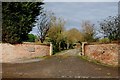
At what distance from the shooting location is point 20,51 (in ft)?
71.6

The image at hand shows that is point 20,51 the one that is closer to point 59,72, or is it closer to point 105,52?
point 105,52

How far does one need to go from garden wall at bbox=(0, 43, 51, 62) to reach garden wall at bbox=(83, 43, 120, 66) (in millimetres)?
4794

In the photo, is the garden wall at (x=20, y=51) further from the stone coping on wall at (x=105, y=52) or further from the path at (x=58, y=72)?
the path at (x=58, y=72)

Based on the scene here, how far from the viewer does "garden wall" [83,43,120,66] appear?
17.1 metres

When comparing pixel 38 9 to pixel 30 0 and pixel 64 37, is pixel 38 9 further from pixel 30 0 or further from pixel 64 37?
pixel 64 37

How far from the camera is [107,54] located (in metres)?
17.7

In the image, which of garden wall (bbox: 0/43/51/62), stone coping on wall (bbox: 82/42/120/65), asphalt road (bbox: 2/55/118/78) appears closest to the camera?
asphalt road (bbox: 2/55/118/78)

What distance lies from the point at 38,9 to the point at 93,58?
31.0ft

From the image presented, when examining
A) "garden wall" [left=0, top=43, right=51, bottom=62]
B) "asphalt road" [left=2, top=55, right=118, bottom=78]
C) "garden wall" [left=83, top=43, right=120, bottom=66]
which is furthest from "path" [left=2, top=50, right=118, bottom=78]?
"garden wall" [left=0, top=43, right=51, bottom=62]

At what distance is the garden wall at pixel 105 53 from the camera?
17.1 meters

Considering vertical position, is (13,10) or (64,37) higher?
(13,10)

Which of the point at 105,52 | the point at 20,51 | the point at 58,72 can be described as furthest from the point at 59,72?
the point at 20,51

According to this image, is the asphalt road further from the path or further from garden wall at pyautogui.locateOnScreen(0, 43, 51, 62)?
garden wall at pyautogui.locateOnScreen(0, 43, 51, 62)

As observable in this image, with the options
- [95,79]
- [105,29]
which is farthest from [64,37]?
[95,79]
